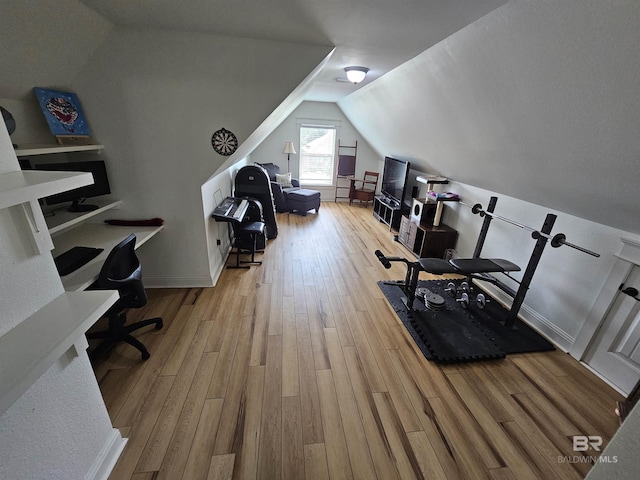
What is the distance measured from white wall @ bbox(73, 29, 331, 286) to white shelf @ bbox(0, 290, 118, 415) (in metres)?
1.68

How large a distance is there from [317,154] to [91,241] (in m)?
5.36

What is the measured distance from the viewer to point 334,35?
78.9 inches

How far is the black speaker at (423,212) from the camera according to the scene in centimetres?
410

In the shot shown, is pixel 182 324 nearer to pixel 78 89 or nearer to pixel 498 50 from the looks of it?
pixel 78 89

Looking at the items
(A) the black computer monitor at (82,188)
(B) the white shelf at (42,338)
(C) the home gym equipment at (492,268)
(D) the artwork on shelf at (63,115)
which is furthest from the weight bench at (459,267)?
(D) the artwork on shelf at (63,115)

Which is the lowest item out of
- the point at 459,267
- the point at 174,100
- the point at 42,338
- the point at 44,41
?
the point at 459,267

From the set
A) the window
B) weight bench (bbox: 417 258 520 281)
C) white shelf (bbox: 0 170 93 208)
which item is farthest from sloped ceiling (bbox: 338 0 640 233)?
the window

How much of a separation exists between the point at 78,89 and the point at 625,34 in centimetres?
347

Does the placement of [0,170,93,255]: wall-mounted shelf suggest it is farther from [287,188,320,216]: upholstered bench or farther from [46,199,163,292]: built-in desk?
[287,188,320,216]: upholstered bench

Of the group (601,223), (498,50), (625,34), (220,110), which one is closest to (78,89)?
(220,110)

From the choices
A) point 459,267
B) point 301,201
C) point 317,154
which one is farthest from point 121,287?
point 317,154

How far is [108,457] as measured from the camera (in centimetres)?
141

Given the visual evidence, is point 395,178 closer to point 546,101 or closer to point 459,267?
point 459,267

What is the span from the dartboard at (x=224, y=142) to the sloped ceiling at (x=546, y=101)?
71.9 inches
